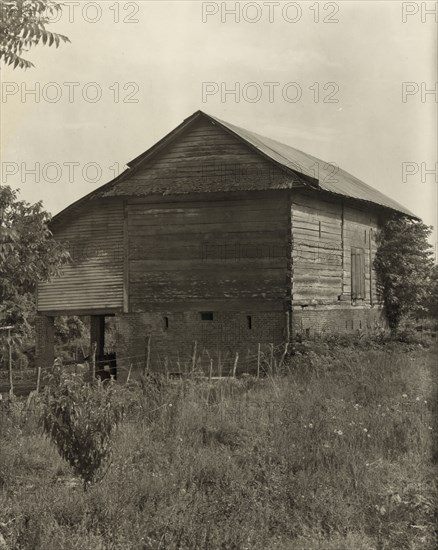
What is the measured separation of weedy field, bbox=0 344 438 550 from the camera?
20.7ft

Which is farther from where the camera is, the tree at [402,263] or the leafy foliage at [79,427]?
the tree at [402,263]

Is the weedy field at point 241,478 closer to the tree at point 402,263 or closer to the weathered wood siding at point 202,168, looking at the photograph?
the weathered wood siding at point 202,168

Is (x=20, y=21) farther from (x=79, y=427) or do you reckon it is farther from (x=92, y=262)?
(x=92, y=262)

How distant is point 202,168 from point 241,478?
52.2 feet

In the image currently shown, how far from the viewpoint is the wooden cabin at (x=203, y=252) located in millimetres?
21609

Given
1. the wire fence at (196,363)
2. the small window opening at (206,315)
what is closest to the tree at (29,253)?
the wire fence at (196,363)

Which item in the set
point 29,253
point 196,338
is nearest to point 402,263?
point 196,338

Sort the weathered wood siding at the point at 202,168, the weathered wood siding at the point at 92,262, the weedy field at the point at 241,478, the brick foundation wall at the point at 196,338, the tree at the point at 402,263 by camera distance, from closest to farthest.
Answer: the weedy field at the point at 241,478
the brick foundation wall at the point at 196,338
the weathered wood siding at the point at 202,168
the weathered wood siding at the point at 92,262
the tree at the point at 402,263

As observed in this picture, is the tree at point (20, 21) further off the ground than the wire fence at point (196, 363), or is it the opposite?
the tree at point (20, 21)

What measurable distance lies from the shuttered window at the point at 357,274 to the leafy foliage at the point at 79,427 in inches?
751

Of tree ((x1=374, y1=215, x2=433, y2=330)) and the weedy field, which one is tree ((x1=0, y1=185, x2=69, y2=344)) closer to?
the weedy field

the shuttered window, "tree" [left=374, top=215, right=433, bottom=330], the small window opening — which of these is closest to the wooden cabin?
the small window opening

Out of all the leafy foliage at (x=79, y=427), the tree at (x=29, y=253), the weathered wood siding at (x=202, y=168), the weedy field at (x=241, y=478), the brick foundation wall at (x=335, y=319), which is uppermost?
the weathered wood siding at (x=202, y=168)

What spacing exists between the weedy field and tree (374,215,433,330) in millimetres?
17730
